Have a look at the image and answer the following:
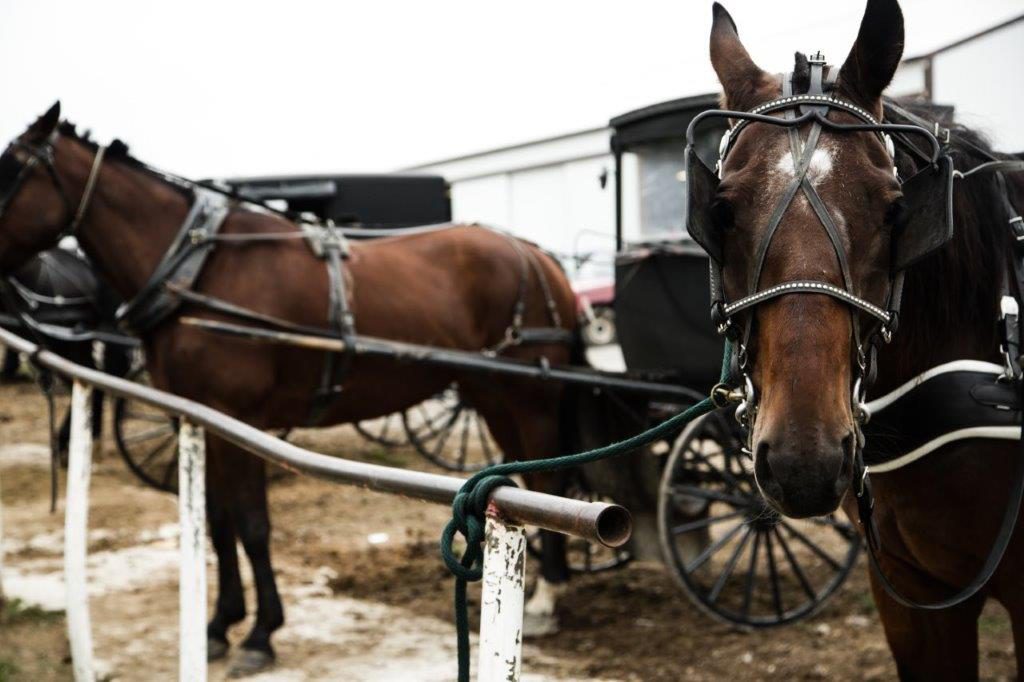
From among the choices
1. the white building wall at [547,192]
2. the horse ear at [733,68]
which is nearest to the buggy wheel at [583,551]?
the horse ear at [733,68]

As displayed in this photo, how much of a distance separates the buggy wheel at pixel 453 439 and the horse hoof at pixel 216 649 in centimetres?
202

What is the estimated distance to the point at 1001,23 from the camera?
17.6ft

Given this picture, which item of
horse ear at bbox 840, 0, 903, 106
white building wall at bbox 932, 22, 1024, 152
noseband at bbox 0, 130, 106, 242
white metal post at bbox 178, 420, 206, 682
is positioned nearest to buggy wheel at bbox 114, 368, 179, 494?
noseband at bbox 0, 130, 106, 242

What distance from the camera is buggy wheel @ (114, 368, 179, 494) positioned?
6.35 meters

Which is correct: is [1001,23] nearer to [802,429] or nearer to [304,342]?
[304,342]

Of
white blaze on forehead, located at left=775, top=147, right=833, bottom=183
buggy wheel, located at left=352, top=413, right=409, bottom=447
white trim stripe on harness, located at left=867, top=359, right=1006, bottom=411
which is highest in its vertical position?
white blaze on forehead, located at left=775, top=147, right=833, bottom=183

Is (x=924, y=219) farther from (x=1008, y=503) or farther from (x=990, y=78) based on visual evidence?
(x=990, y=78)

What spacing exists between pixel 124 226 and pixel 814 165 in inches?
143

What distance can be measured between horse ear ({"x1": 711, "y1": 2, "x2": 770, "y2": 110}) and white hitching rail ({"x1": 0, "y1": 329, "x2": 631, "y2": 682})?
0.91 m

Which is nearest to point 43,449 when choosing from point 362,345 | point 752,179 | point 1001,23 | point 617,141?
→ point 362,345

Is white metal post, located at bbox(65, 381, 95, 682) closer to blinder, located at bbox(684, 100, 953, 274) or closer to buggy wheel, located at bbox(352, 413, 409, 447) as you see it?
blinder, located at bbox(684, 100, 953, 274)

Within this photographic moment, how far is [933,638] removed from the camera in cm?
222

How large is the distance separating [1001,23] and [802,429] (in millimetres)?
4868

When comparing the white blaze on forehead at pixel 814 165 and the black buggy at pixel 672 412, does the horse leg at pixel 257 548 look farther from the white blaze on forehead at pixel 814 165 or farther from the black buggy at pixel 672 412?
the white blaze on forehead at pixel 814 165
